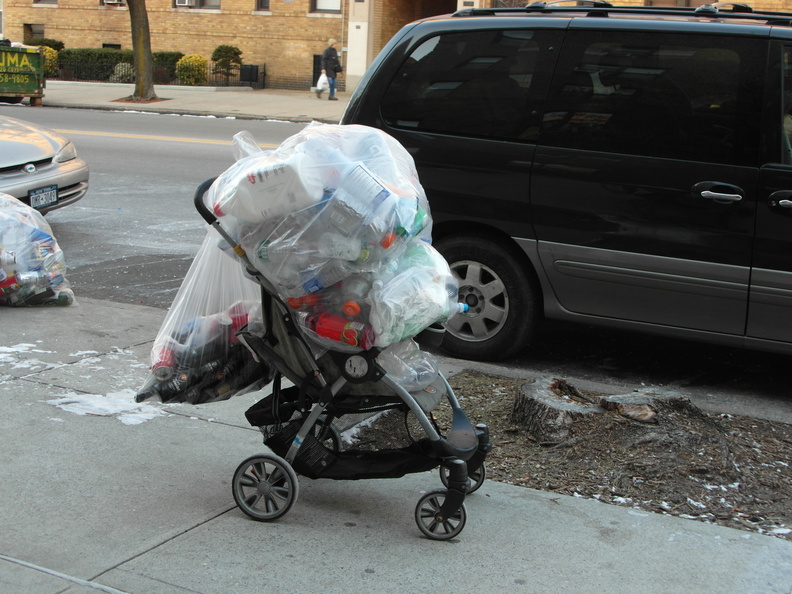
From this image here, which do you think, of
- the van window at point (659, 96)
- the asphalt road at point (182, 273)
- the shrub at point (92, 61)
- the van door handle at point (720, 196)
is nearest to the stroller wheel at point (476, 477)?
the asphalt road at point (182, 273)

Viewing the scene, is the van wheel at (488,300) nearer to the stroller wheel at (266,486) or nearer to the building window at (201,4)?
the stroller wheel at (266,486)

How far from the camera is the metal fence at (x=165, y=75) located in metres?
33.3

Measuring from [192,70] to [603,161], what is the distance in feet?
95.0

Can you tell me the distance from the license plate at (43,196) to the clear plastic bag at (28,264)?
1595 mm

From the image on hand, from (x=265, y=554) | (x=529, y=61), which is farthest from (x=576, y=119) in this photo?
(x=265, y=554)

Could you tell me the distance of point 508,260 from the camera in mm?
5668

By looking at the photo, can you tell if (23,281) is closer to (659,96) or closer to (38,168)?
(38,168)

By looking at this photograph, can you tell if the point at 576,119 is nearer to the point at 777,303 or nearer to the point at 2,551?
the point at 777,303

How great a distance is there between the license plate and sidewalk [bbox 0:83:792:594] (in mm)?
3971

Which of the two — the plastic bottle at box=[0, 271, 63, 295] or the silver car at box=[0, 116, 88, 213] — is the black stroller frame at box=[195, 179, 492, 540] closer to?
the plastic bottle at box=[0, 271, 63, 295]

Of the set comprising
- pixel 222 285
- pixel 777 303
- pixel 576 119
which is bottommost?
pixel 777 303

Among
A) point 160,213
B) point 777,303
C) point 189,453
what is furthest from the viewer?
point 160,213

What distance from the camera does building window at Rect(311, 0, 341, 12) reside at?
3287cm

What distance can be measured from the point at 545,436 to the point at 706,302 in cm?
140
